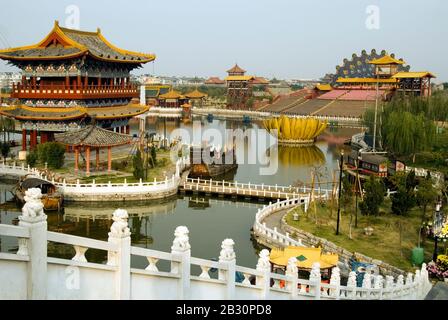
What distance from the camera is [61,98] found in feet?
151

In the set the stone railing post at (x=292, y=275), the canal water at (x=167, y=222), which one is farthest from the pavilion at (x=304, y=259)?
the stone railing post at (x=292, y=275)

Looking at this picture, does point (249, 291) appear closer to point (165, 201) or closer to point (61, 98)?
point (165, 201)

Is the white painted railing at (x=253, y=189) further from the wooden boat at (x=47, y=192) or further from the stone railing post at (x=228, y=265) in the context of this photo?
the stone railing post at (x=228, y=265)

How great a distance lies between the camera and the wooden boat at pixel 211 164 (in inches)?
1674

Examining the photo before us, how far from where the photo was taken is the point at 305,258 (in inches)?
760

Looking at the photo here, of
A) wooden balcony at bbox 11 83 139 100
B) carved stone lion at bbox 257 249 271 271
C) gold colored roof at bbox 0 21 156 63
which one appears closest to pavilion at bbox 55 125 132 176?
wooden balcony at bbox 11 83 139 100

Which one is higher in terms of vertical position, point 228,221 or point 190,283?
point 190,283

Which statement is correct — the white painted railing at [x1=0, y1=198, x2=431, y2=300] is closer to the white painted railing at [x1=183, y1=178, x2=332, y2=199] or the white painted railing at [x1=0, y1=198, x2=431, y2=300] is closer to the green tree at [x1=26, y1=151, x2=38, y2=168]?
the white painted railing at [x1=183, y1=178, x2=332, y2=199]

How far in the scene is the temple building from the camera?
45031 millimetres

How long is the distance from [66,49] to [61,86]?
3061mm

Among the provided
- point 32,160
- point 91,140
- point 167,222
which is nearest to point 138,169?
point 91,140

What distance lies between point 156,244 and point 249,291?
650 inches

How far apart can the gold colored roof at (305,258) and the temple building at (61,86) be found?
93.4ft

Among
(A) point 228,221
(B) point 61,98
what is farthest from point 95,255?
(B) point 61,98
